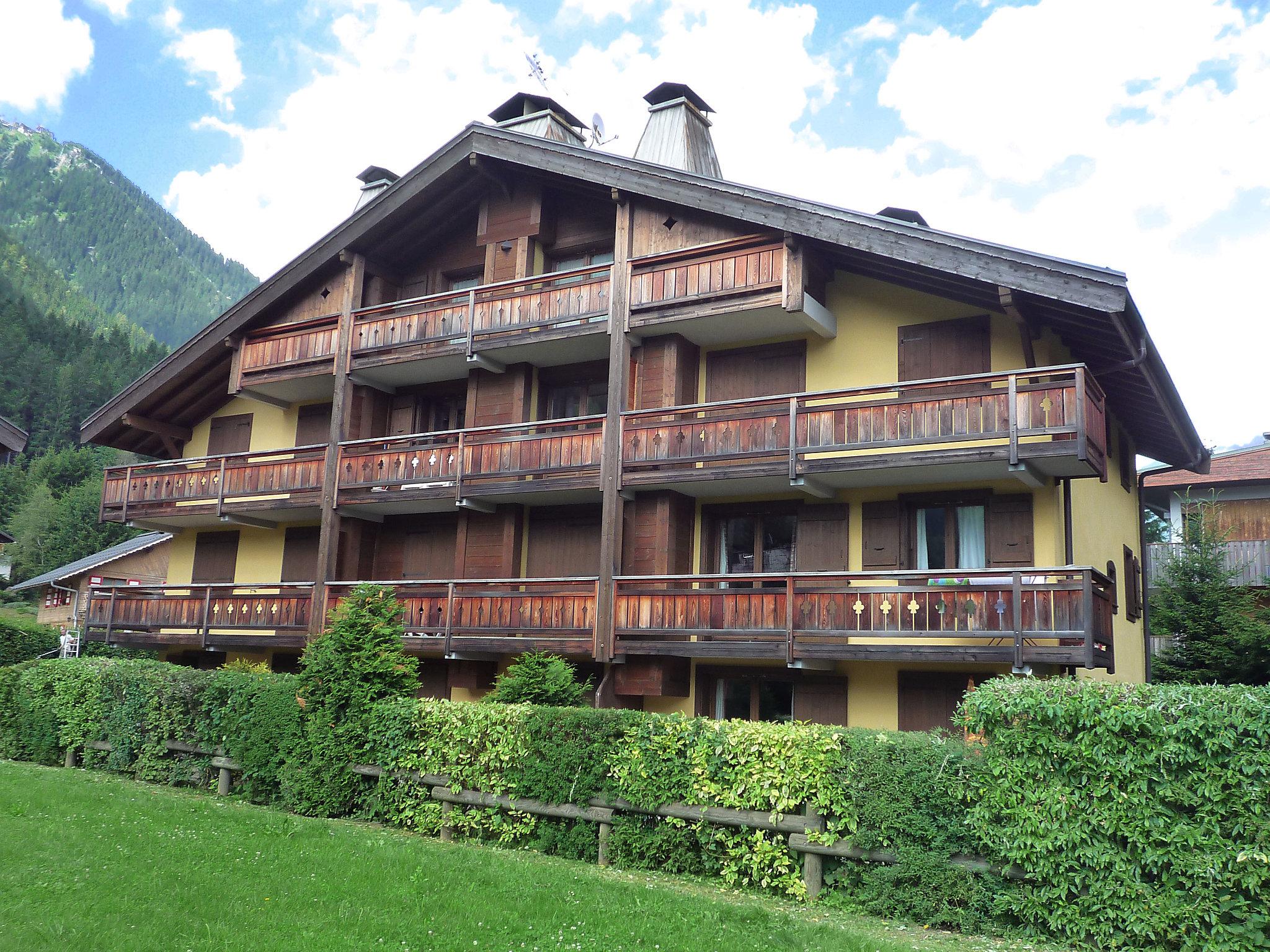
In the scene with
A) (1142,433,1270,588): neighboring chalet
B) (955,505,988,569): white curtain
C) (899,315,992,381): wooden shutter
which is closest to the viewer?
(955,505,988,569): white curtain

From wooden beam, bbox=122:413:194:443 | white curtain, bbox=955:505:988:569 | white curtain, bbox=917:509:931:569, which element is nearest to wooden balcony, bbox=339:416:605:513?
white curtain, bbox=917:509:931:569

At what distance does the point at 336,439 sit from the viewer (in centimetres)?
2347

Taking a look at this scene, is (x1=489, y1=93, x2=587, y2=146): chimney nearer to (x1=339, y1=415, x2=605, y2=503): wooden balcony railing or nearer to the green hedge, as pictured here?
(x1=339, y1=415, x2=605, y2=503): wooden balcony railing

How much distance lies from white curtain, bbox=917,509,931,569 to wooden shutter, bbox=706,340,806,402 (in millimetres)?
3110

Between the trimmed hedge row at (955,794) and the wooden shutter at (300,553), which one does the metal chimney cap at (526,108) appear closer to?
the wooden shutter at (300,553)

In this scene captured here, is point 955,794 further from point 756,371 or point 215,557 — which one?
point 215,557

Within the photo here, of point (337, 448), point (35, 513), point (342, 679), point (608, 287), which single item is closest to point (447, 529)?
point (337, 448)

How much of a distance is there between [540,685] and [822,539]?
5.78m

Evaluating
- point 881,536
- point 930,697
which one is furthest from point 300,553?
point 930,697

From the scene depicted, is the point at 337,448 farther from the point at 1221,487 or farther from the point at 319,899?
the point at 1221,487

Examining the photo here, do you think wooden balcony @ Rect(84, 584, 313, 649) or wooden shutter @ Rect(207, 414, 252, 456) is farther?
wooden shutter @ Rect(207, 414, 252, 456)

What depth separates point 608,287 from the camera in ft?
67.4

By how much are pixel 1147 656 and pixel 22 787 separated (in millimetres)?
22214

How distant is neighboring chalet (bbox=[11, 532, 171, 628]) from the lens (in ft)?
173
